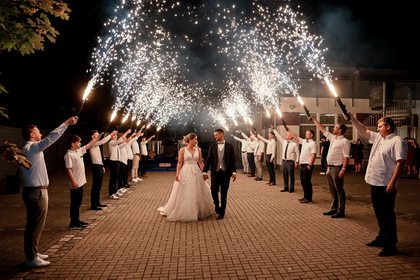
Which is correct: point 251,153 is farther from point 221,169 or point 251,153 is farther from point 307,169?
point 221,169

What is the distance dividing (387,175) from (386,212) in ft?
2.03

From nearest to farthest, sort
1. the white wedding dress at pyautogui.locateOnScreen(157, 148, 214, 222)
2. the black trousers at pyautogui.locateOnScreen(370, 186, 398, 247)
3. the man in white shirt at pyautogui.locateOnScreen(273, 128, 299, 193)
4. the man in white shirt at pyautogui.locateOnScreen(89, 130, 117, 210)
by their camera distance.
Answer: the black trousers at pyautogui.locateOnScreen(370, 186, 398, 247), the white wedding dress at pyautogui.locateOnScreen(157, 148, 214, 222), the man in white shirt at pyautogui.locateOnScreen(89, 130, 117, 210), the man in white shirt at pyautogui.locateOnScreen(273, 128, 299, 193)

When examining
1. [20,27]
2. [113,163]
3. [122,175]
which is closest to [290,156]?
[113,163]

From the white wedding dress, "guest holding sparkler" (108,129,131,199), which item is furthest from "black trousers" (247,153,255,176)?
the white wedding dress

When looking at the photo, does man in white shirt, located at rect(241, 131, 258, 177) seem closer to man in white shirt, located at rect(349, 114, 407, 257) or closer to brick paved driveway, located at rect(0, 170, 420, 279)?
brick paved driveway, located at rect(0, 170, 420, 279)

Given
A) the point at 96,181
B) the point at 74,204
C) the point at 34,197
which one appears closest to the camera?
the point at 34,197

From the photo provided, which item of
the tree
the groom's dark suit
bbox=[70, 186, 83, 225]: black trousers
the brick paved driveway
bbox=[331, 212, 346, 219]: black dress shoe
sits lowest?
the brick paved driveway

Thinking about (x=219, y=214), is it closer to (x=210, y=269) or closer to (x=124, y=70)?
(x=210, y=269)

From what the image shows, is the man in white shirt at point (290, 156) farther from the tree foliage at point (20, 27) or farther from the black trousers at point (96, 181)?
the tree foliage at point (20, 27)

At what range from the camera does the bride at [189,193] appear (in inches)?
338

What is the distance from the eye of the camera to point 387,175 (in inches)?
240

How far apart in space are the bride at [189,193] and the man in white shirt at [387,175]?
13.0 feet

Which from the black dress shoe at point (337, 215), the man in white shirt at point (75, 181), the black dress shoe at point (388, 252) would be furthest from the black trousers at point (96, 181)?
the black dress shoe at point (388, 252)

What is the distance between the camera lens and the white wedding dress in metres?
8.57
